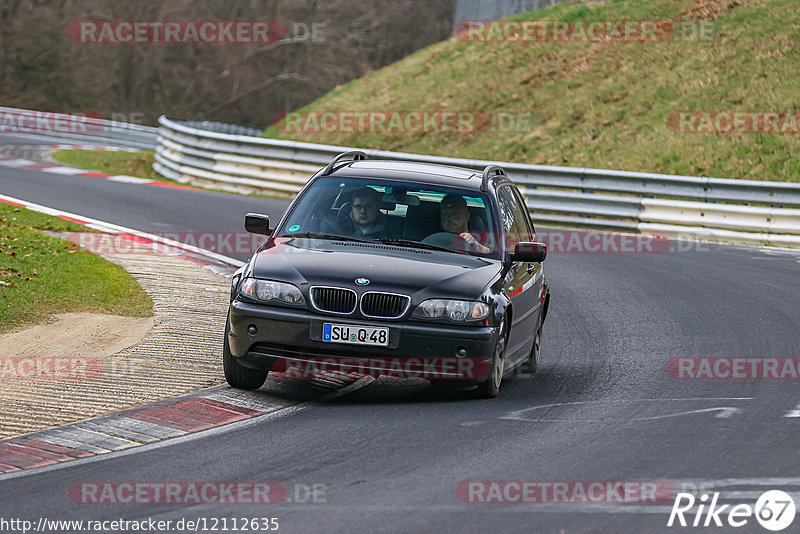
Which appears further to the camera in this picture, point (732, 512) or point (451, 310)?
point (451, 310)

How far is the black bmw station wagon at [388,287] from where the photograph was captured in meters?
8.19

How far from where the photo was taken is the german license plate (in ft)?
26.7

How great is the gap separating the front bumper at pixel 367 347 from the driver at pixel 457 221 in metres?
1.08

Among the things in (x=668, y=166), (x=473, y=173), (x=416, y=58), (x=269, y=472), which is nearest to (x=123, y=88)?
(x=416, y=58)

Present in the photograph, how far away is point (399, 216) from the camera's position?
9336 mm

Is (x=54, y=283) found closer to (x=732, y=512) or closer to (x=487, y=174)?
(x=487, y=174)

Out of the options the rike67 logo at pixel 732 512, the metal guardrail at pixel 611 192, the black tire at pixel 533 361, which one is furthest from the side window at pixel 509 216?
the metal guardrail at pixel 611 192

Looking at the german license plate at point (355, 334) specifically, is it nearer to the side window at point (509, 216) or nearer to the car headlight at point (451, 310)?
the car headlight at point (451, 310)

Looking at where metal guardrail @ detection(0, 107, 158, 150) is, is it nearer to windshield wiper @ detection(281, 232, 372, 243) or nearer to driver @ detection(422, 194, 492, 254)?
windshield wiper @ detection(281, 232, 372, 243)

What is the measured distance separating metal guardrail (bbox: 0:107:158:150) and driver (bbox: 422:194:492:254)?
27621 millimetres

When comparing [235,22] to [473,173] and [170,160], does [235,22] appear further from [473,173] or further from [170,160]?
[473,173]

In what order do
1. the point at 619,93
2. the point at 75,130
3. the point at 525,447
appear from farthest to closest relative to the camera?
the point at 75,130 → the point at 619,93 → the point at 525,447

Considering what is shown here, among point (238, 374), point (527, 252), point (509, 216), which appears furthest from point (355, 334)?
point (509, 216)

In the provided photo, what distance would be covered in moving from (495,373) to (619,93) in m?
22.5
